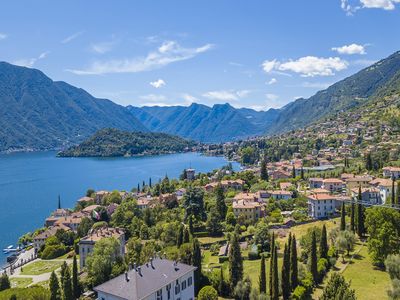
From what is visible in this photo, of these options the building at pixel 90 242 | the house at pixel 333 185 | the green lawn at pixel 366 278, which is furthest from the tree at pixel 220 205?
the green lawn at pixel 366 278

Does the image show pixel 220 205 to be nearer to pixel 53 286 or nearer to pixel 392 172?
pixel 53 286

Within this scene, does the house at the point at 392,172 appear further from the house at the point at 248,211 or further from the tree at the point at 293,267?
the tree at the point at 293,267

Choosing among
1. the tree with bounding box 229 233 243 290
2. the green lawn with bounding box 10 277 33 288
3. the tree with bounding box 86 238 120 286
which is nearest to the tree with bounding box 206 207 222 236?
the tree with bounding box 86 238 120 286

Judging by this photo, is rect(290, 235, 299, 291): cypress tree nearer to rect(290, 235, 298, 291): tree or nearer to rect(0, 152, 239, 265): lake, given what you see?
rect(290, 235, 298, 291): tree

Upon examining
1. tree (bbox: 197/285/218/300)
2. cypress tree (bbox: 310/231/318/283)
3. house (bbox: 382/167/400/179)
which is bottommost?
tree (bbox: 197/285/218/300)

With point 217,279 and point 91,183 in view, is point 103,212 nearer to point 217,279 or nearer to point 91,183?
point 217,279

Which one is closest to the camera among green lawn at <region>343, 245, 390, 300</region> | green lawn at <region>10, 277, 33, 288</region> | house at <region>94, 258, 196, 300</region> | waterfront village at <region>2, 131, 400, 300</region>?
house at <region>94, 258, 196, 300</region>
